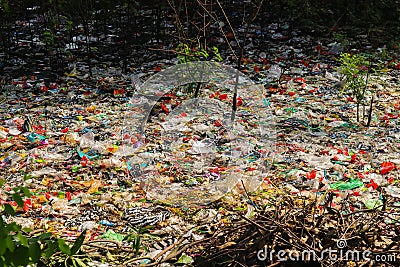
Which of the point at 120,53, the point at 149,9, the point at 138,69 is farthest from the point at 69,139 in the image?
the point at 149,9

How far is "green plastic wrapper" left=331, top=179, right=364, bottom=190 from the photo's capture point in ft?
8.25

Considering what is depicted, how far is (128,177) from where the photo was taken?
2.67m

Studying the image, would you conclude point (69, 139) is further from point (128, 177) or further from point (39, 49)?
point (39, 49)

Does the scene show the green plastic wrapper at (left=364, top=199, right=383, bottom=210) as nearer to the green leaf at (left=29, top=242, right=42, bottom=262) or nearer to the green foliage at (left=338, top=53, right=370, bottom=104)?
the green foliage at (left=338, top=53, right=370, bottom=104)

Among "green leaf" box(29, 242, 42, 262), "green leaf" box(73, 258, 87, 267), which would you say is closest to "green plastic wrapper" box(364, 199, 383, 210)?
"green leaf" box(73, 258, 87, 267)

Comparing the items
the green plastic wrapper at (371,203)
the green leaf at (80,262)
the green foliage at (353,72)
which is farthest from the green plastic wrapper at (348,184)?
the green leaf at (80,262)

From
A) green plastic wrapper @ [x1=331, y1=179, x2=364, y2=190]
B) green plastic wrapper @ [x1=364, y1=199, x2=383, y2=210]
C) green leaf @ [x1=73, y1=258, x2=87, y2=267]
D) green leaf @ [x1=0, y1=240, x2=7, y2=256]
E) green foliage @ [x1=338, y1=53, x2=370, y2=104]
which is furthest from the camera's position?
green foliage @ [x1=338, y1=53, x2=370, y2=104]

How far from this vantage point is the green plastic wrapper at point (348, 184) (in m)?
2.52

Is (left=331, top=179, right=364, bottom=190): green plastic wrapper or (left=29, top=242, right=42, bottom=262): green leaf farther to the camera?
(left=331, top=179, right=364, bottom=190): green plastic wrapper

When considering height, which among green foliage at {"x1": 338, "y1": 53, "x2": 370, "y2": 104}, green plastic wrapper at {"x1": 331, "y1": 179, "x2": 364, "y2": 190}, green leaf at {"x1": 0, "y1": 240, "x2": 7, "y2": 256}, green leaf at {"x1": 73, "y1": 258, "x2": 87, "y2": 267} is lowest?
green plastic wrapper at {"x1": 331, "y1": 179, "x2": 364, "y2": 190}

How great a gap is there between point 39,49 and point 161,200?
3.04 metres

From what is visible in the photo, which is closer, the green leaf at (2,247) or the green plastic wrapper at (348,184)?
the green leaf at (2,247)

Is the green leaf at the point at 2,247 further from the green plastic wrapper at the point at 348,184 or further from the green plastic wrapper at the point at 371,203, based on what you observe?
the green plastic wrapper at the point at 348,184

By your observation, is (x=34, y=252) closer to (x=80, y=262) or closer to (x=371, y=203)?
(x=80, y=262)
